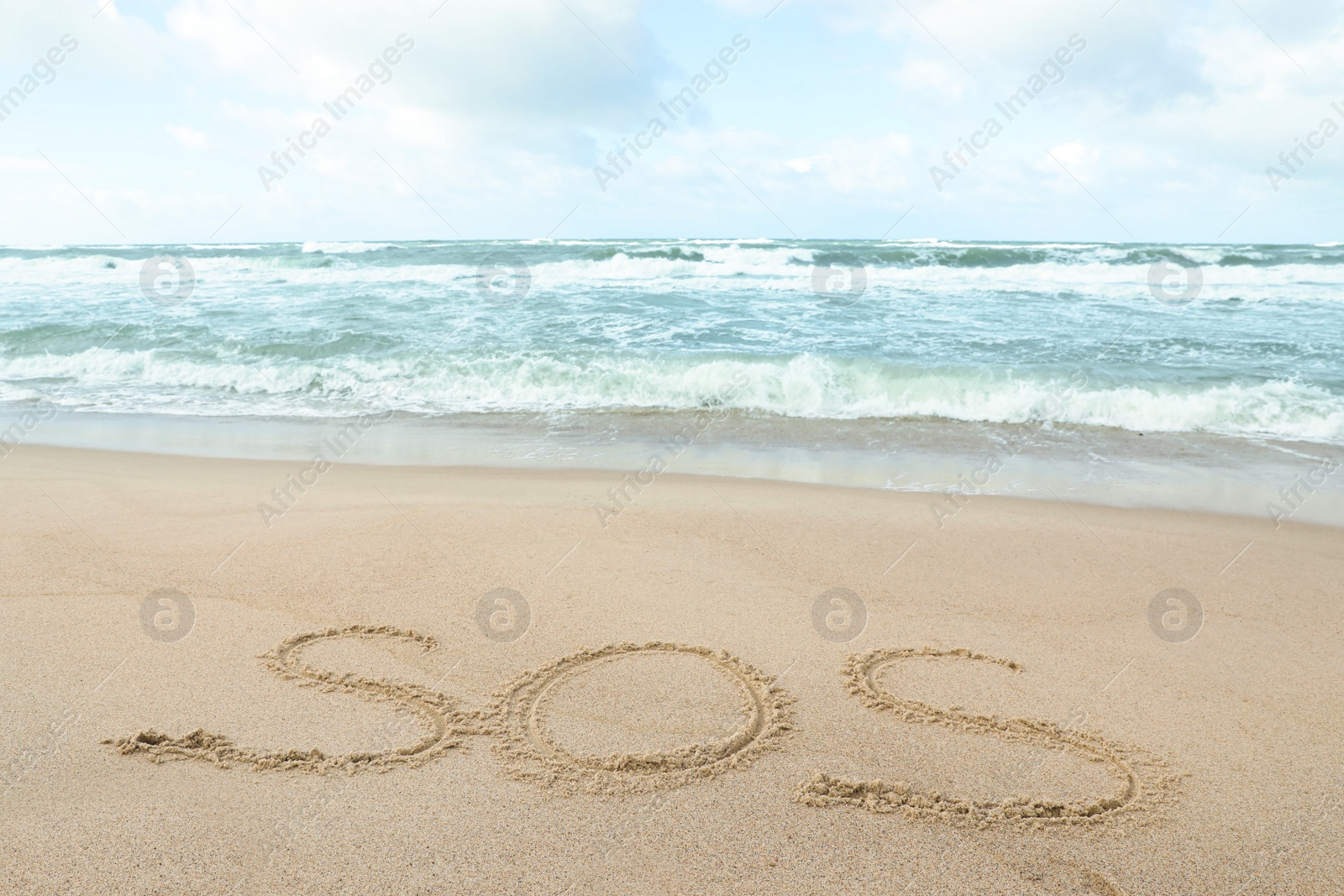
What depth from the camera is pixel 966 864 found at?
2.10m

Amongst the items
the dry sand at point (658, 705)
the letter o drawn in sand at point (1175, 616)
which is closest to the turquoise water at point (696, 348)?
the dry sand at point (658, 705)

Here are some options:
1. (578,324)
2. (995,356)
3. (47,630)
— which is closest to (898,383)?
(995,356)

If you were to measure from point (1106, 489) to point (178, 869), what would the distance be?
615 cm

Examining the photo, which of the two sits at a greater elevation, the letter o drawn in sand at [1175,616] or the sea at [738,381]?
the sea at [738,381]

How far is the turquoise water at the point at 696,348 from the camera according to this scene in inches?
332

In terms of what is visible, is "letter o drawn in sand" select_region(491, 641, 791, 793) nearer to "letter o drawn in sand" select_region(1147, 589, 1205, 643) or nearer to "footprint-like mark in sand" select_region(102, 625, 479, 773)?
"footprint-like mark in sand" select_region(102, 625, 479, 773)

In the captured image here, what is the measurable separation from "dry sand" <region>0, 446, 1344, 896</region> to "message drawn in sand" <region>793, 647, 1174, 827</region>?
0.01 m

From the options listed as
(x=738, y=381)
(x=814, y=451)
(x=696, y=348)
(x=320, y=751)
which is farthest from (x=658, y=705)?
(x=696, y=348)

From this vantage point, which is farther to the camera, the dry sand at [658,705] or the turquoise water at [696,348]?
the turquoise water at [696,348]

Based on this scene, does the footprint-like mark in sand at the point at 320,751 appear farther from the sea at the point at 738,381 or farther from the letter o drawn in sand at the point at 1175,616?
the sea at the point at 738,381

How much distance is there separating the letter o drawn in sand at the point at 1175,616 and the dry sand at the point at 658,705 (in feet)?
0.17

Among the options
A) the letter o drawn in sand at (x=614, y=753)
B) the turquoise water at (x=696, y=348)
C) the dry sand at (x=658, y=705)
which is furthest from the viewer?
the turquoise water at (x=696, y=348)

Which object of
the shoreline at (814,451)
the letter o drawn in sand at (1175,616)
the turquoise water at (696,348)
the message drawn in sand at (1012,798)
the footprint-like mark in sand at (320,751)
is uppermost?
the turquoise water at (696,348)

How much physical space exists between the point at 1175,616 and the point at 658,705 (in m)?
2.76
